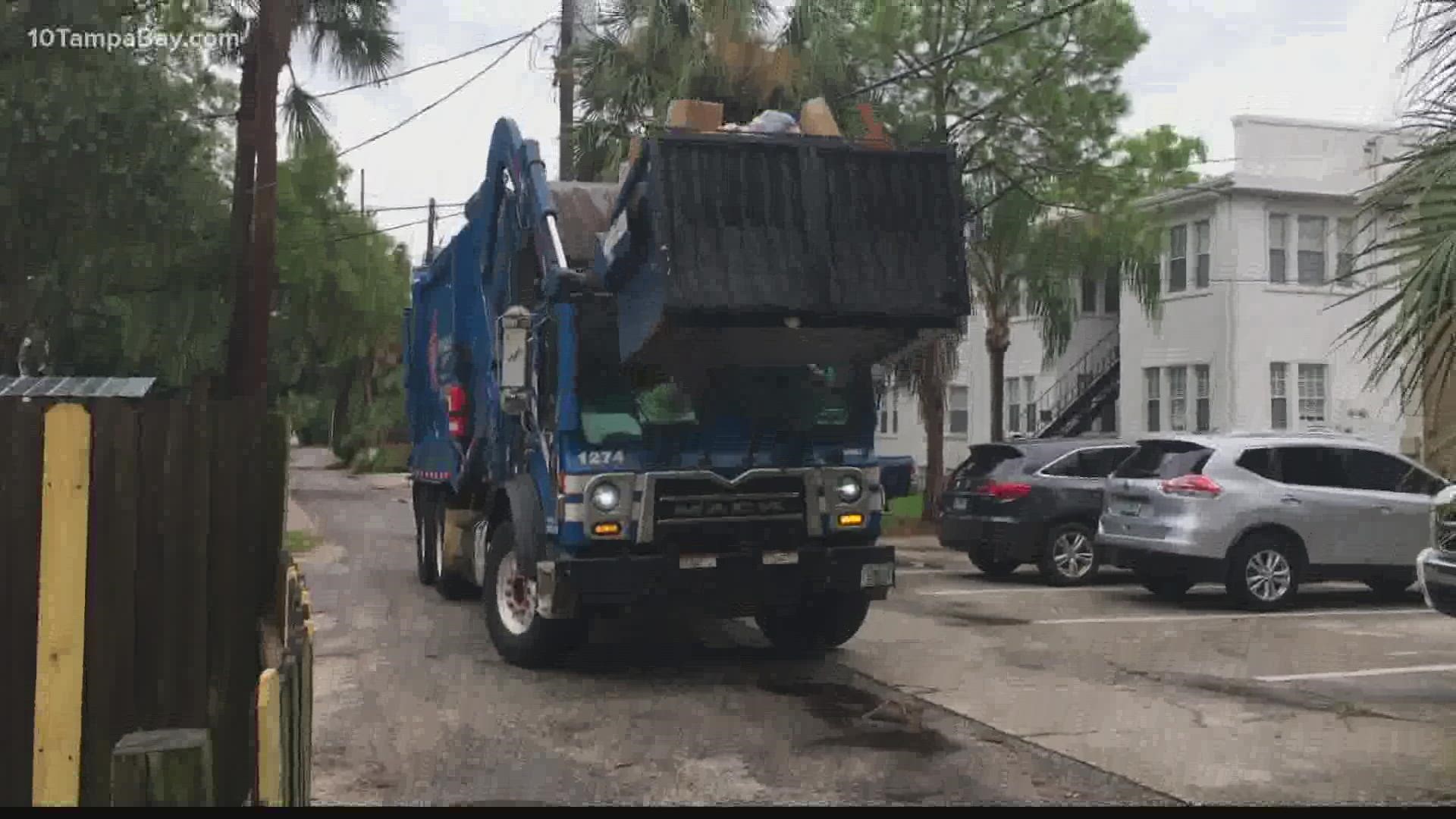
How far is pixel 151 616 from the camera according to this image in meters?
4.54

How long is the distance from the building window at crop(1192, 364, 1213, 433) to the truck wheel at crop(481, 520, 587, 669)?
19.3 m

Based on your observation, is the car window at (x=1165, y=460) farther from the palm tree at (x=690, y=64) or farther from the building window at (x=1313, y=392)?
the building window at (x=1313, y=392)

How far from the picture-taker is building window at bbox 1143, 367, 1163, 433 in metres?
27.8

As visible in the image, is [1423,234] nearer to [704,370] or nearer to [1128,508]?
[704,370]

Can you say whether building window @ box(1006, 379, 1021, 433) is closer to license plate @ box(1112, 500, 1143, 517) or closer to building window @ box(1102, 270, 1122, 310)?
building window @ box(1102, 270, 1122, 310)

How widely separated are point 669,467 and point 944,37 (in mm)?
13626

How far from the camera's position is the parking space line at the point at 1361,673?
9.46 meters

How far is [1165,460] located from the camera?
13430mm

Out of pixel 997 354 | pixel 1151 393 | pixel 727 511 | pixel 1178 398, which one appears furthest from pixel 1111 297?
pixel 727 511

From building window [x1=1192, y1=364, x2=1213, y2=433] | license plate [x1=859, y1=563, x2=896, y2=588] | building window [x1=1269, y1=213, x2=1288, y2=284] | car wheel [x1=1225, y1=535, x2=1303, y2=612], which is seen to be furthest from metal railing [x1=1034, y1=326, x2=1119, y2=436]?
license plate [x1=859, y1=563, x2=896, y2=588]

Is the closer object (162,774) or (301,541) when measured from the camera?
(162,774)

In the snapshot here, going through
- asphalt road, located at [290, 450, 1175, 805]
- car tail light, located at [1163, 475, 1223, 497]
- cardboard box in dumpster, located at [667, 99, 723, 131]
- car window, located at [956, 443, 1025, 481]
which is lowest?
asphalt road, located at [290, 450, 1175, 805]

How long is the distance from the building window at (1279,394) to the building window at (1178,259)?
2.25 meters

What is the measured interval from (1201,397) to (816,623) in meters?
18.3
